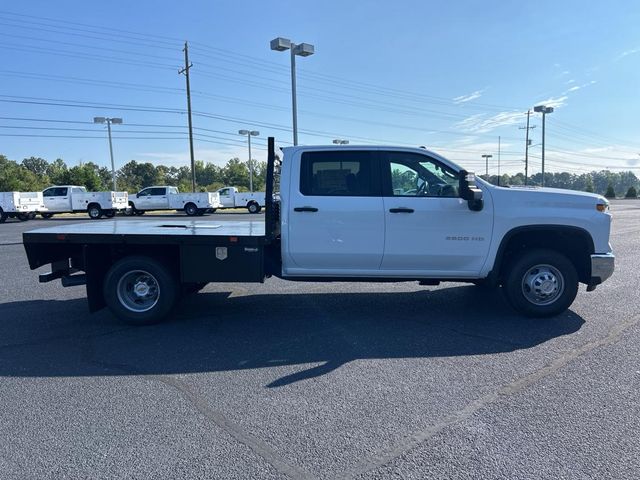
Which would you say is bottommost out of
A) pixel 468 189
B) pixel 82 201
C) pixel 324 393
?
pixel 324 393

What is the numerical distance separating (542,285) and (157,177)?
115 meters

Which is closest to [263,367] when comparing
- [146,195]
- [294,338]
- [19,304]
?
[294,338]

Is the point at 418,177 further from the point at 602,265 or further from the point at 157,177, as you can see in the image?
the point at 157,177

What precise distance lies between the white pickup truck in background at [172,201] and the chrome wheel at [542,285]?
1064 inches

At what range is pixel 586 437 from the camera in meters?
3.09

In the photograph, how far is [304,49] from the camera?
67.1 ft

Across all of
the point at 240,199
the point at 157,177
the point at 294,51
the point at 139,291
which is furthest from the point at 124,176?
the point at 139,291

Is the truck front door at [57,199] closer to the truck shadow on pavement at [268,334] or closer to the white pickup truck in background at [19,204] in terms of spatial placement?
the white pickup truck in background at [19,204]

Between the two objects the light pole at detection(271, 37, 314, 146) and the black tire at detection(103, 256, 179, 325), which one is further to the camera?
the light pole at detection(271, 37, 314, 146)

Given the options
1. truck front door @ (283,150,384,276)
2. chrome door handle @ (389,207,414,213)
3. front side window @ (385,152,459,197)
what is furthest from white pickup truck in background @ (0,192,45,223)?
chrome door handle @ (389,207,414,213)

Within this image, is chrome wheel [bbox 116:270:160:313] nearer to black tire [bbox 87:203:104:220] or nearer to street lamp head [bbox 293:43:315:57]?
street lamp head [bbox 293:43:315:57]

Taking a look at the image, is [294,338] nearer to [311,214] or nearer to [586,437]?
[311,214]

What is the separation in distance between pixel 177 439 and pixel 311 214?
3.07 meters

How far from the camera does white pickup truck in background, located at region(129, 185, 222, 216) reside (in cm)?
3069
